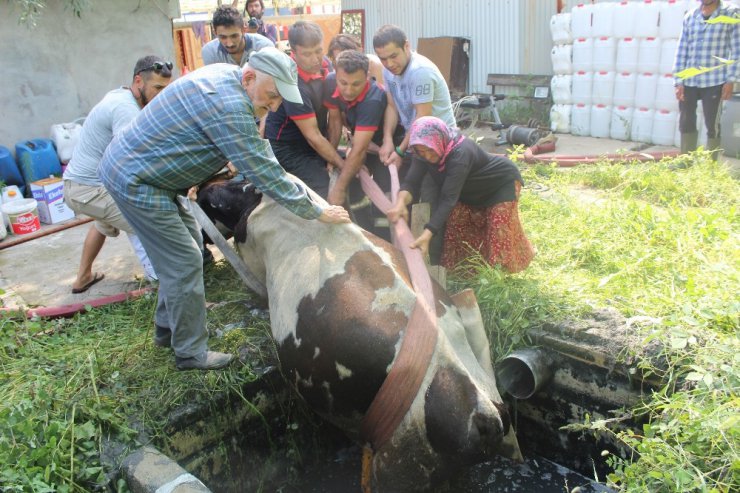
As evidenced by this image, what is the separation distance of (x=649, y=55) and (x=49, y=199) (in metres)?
8.00

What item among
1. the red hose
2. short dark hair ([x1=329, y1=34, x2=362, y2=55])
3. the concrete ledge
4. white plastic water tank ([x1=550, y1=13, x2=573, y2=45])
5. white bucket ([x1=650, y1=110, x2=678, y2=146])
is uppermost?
white plastic water tank ([x1=550, y1=13, x2=573, y2=45])

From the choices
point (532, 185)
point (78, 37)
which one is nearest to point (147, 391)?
point (532, 185)

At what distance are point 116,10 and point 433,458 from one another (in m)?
8.20

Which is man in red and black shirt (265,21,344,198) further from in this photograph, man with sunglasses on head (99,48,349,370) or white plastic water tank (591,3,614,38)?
white plastic water tank (591,3,614,38)

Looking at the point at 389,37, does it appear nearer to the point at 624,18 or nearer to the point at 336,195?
the point at 336,195

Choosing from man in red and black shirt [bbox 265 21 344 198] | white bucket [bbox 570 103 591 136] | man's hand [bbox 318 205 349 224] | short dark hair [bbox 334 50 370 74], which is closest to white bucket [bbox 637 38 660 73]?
white bucket [bbox 570 103 591 136]

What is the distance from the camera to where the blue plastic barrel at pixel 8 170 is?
24.6 ft

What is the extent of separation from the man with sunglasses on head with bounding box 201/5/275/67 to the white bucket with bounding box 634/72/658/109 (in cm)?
593

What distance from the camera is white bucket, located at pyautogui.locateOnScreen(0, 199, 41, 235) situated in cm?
671

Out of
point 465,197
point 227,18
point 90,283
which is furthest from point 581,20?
point 90,283

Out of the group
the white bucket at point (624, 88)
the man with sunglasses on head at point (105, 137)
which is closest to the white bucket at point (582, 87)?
the white bucket at point (624, 88)

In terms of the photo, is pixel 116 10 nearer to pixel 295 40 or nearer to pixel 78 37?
pixel 78 37

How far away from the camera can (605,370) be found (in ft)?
11.3

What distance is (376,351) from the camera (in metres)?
2.95
